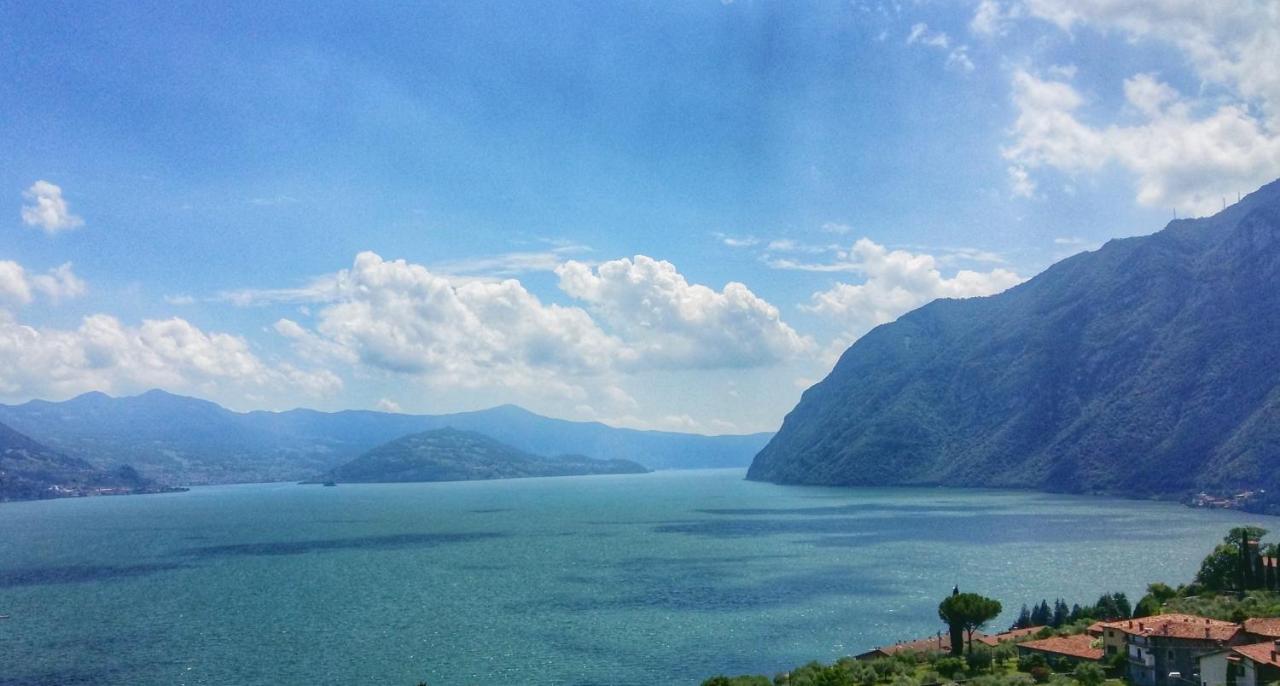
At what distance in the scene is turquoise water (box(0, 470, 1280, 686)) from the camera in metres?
78.9

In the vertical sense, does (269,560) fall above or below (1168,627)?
below

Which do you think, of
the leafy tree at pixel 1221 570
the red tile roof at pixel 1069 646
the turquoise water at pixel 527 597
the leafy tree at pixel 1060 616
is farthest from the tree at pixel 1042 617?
the leafy tree at pixel 1221 570

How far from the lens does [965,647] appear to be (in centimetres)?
7012

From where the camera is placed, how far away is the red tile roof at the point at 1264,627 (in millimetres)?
55344

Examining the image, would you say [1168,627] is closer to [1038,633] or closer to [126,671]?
[1038,633]

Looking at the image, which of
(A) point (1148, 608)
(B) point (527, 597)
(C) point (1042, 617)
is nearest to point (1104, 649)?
(A) point (1148, 608)

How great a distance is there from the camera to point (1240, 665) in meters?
50.5

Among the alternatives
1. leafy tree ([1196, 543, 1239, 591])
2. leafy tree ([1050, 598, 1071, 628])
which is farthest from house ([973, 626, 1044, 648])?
leafy tree ([1196, 543, 1239, 591])

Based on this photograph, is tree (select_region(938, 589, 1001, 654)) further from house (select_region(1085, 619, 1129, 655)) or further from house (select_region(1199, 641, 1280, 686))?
house (select_region(1199, 641, 1280, 686))

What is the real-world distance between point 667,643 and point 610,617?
Result: 15.4 metres

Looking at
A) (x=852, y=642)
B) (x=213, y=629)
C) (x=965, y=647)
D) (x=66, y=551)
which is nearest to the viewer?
(x=965, y=647)

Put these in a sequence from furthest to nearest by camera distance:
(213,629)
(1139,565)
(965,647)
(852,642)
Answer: (1139,565) → (213,629) → (852,642) → (965,647)

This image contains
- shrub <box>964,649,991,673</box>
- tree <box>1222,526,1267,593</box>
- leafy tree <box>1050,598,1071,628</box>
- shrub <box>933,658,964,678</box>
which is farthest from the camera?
tree <box>1222,526,1267,593</box>

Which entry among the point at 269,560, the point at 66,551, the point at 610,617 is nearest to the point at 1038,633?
the point at 610,617
